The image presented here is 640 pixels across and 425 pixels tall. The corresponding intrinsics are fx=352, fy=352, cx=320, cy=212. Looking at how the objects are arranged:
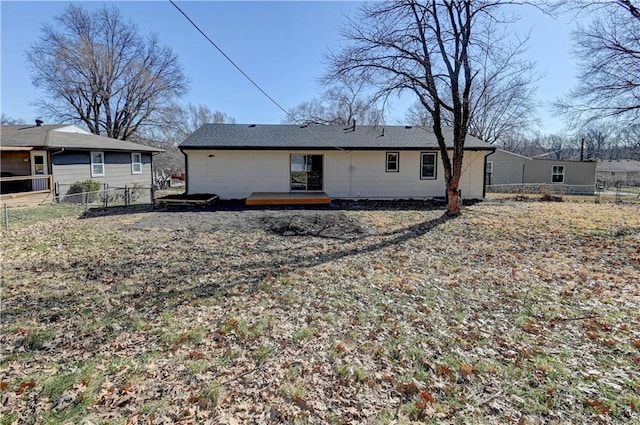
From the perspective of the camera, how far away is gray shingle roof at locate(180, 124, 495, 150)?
14719 millimetres

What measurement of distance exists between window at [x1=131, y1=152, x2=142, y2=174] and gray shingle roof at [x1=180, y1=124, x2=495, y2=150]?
6.26 meters

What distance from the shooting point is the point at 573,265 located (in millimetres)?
6465

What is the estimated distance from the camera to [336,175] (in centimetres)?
1545

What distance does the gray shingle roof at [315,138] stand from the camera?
14.7 metres

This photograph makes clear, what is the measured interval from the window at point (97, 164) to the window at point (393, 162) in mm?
14159

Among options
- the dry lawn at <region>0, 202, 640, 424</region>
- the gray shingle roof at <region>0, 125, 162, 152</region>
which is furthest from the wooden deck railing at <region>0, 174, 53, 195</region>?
the dry lawn at <region>0, 202, 640, 424</region>

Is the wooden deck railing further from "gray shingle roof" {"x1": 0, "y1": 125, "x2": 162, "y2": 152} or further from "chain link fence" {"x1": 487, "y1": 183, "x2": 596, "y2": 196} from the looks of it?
"chain link fence" {"x1": 487, "y1": 183, "x2": 596, "y2": 196}

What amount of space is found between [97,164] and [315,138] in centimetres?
1101

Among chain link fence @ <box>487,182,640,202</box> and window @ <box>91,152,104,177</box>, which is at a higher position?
window @ <box>91,152,104,177</box>

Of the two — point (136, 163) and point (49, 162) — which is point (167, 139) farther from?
point (49, 162)

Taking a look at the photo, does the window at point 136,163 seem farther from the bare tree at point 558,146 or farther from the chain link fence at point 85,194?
the bare tree at point 558,146

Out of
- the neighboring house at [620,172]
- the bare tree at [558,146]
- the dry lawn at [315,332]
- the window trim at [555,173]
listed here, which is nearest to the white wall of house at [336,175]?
the dry lawn at [315,332]

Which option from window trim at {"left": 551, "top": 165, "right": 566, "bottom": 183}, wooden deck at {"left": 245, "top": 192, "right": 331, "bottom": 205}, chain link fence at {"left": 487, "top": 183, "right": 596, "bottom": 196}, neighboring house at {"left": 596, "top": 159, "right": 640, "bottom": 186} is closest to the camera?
wooden deck at {"left": 245, "top": 192, "right": 331, "bottom": 205}

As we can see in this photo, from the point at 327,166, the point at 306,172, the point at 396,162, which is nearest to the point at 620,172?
the point at 396,162
